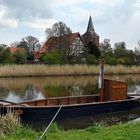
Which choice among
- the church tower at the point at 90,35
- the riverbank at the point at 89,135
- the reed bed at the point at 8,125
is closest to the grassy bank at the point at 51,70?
the reed bed at the point at 8,125

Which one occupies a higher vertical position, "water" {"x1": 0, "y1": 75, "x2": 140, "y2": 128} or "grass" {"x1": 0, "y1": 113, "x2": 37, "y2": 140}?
"grass" {"x1": 0, "y1": 113, "x2": 37, "y2": 140}

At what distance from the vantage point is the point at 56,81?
1511 inches

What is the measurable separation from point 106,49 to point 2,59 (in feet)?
108

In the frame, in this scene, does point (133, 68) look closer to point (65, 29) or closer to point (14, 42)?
point (65, 29)

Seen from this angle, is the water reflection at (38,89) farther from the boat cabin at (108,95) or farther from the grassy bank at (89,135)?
the grassy bank at (89,135)

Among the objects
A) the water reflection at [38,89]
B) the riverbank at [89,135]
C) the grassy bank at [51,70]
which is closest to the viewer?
the riverbank at [89,135]

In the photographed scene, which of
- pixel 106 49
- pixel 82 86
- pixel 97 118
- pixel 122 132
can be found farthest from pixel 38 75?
pixel 106 49

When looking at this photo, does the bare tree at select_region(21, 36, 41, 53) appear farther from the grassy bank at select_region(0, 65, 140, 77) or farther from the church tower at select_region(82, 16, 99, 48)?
the grassy bank at select_region(0, 65, 140, 77)

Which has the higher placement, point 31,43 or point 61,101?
point 31,43

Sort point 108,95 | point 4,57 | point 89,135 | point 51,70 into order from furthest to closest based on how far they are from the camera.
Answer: point 4,57 → point 51,70 → point 108,95 → point 89,135

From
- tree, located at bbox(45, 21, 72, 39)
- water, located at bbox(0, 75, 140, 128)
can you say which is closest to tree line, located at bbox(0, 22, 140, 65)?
tree, located at bbox(45, 21, 72, 39)

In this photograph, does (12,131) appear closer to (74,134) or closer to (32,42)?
(74,134)

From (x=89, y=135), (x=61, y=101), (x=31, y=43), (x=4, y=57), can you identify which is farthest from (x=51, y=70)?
(x=31, y=43)

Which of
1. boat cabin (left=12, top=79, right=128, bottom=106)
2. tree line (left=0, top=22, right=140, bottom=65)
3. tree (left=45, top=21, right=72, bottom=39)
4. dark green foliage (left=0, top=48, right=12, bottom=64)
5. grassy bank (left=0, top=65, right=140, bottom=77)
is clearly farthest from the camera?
tree (left=45, top=21, right=72, bottom=39)
